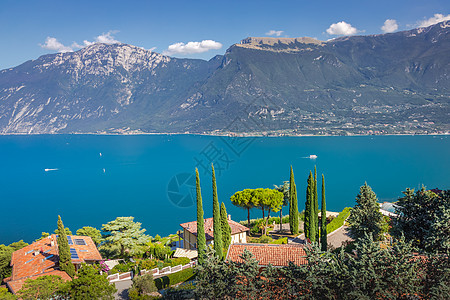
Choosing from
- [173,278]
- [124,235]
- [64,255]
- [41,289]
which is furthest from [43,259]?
[173,278]

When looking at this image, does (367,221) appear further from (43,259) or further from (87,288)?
(43,259)

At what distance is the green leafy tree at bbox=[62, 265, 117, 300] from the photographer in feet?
50.5

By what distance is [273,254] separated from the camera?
59.4ft

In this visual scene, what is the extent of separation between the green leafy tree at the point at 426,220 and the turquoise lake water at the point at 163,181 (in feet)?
123

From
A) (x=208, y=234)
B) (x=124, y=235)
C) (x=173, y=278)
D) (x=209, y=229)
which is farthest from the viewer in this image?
(x=209, y=229)

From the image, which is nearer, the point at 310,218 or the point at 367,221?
the point at 367,221

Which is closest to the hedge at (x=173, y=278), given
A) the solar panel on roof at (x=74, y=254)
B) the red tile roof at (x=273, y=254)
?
the red tile roof at (x=273, y=254)

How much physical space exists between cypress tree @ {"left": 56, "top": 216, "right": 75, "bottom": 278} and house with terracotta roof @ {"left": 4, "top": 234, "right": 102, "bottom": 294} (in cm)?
32

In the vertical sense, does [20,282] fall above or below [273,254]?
below

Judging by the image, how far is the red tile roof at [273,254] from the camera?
17453 mm

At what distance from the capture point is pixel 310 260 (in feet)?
42.8

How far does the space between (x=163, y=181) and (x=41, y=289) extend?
74599 millimetres

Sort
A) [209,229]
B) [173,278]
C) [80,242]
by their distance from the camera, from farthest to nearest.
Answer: [209,229] < [80,242] < [173,278]

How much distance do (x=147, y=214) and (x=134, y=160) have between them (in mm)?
74621
